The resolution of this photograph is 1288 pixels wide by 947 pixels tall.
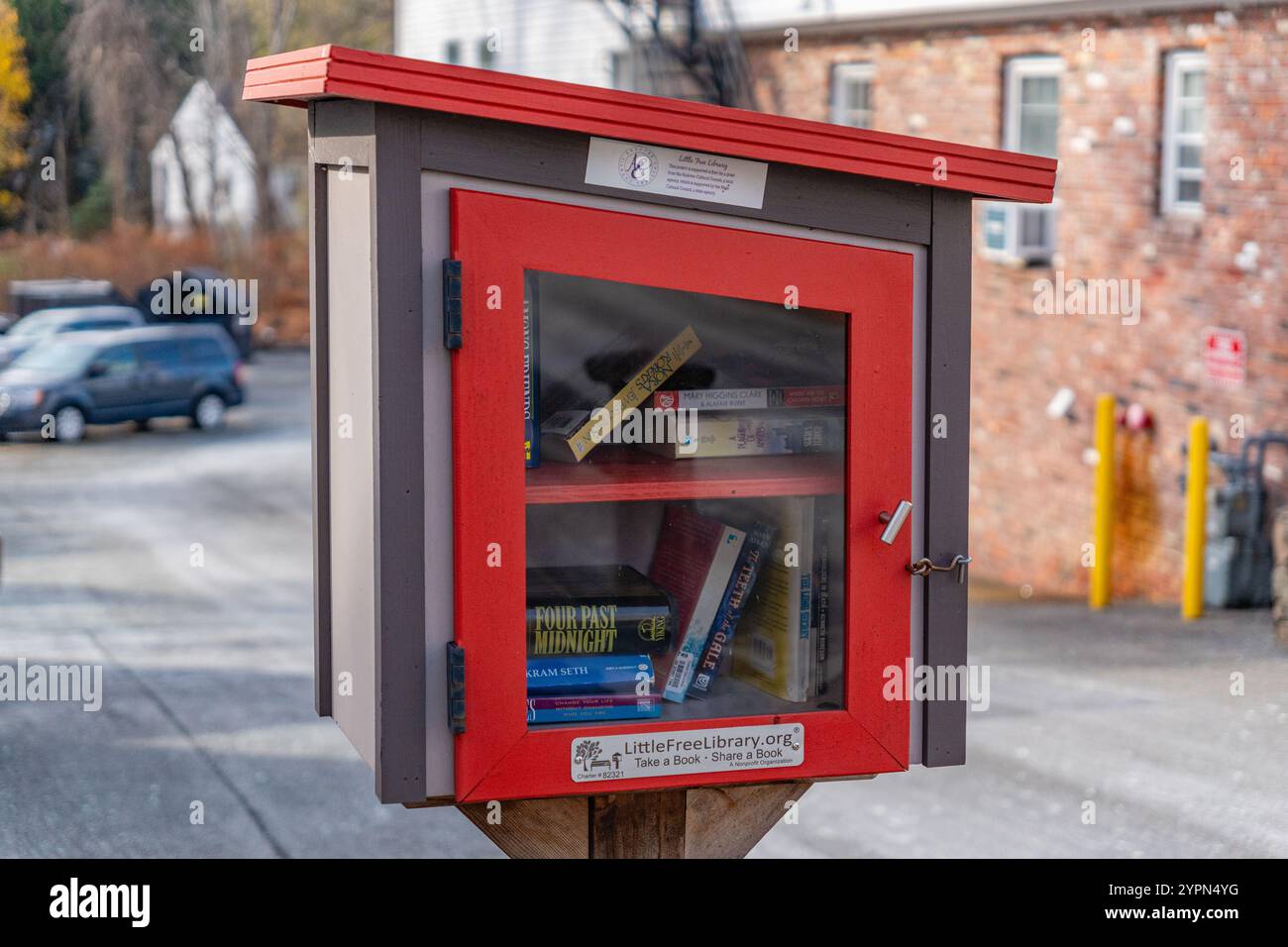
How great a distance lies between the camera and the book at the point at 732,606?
288 centimetres

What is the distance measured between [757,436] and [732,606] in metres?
0.29

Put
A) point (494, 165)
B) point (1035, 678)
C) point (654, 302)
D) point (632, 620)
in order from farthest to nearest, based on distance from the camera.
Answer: point (1035, 678)
point (632, 620)
point (654, 302)
point (494, 165)

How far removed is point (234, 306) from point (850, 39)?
17.5m

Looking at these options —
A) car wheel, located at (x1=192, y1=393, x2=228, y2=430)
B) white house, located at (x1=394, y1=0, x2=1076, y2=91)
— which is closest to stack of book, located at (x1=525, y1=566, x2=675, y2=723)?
white house, located at (x1=394, y1=0, x2=1076, y2=91)

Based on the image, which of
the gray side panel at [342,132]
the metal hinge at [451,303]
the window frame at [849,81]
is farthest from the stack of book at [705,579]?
the window frame at [849,81]

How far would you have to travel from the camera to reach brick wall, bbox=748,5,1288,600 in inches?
Answer: 437

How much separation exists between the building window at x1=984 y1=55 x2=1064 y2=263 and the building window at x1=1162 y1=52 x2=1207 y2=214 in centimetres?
112

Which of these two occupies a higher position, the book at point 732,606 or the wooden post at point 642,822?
the book at point 732,606

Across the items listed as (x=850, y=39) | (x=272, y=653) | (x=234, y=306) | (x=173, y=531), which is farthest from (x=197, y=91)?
(x=272, y=653)

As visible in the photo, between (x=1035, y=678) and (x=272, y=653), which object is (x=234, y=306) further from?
(x=1035, y=678)

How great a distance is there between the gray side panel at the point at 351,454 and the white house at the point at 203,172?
27.4 meters

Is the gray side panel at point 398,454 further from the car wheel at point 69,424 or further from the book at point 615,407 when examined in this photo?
the car wheel at point 69,424

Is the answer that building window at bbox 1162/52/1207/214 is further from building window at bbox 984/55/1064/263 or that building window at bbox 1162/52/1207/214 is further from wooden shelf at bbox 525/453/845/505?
wooden shelf at bbox 525/453/845/505

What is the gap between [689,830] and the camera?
9.57 ft
